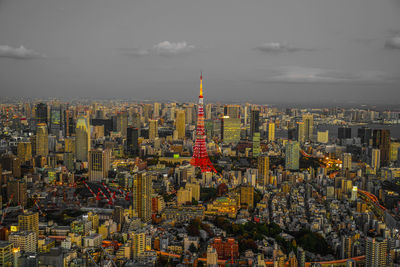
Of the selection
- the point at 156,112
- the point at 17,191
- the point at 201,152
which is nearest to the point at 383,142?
the point at 201,152

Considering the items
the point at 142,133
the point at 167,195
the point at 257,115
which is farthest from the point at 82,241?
the point at 257,115

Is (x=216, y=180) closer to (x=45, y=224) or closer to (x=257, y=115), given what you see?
(x=45, y=224)

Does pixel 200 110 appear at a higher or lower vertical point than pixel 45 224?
higher

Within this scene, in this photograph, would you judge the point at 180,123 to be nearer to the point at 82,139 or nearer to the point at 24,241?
the point at 82,139

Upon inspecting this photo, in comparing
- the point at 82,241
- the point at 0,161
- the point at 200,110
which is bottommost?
the point at 82,241

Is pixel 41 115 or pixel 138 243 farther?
pixel 41 115

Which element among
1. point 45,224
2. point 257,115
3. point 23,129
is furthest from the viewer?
point 257,115

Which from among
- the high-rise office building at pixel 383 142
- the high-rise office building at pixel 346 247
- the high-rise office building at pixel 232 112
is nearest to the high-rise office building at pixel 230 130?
the high-rise office building at pixel 232 112

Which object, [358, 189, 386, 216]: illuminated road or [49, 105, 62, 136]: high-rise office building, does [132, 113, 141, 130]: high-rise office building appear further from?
[358, 189, 386, 216]: illuminated road

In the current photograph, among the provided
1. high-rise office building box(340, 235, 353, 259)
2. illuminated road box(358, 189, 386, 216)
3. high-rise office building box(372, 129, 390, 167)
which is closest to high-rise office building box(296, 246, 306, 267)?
high-rise office building box(340, 235, 353, 259)
